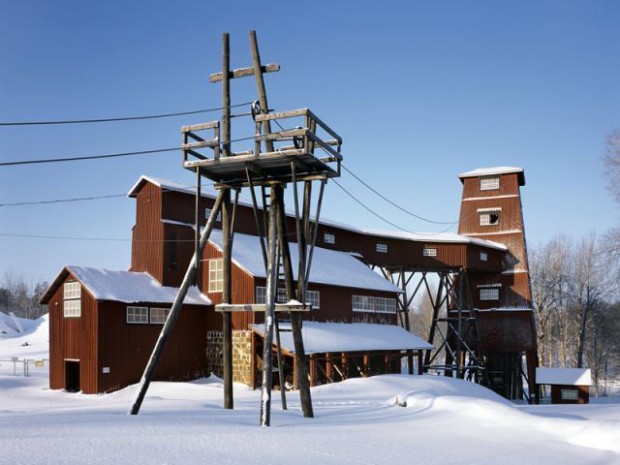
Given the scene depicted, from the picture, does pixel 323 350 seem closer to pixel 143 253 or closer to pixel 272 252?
pixel 143 253

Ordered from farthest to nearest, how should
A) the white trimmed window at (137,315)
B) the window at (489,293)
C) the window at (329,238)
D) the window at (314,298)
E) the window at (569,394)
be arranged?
the window at (489,293), the window at (569,394), the window at (329,238), the window at (314,298), the white trimmed window at (137,315)

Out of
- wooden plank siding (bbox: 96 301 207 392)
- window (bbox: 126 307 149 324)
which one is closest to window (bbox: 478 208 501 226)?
wooden plank siding (bbox: 96 301 207 392)

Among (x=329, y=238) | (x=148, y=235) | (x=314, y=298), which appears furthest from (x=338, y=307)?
(x=148, y=235)

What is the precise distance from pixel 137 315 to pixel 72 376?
409 centimetres

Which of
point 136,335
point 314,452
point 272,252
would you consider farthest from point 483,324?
point 314,452

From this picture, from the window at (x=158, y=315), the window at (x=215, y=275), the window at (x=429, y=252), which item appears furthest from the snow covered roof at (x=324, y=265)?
the window at (x=429, y=252)

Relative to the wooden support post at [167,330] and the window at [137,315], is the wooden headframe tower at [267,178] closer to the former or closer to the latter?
the wooden support post at [167,330]

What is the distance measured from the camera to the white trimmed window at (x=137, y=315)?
25.4 m

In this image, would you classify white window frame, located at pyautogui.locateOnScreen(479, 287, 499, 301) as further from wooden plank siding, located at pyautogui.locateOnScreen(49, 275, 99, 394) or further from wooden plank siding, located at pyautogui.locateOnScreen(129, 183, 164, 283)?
wooden plank siding, located at pyautogui.locateOnScreen(49, 275, 99, 394)

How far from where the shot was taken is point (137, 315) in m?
25.7

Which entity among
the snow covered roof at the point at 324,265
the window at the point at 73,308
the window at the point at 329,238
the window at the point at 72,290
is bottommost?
the window at the point at 73,308

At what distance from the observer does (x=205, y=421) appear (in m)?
9.94

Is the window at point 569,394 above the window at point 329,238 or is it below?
below

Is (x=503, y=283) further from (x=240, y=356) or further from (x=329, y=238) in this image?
(x=240, y=356)
